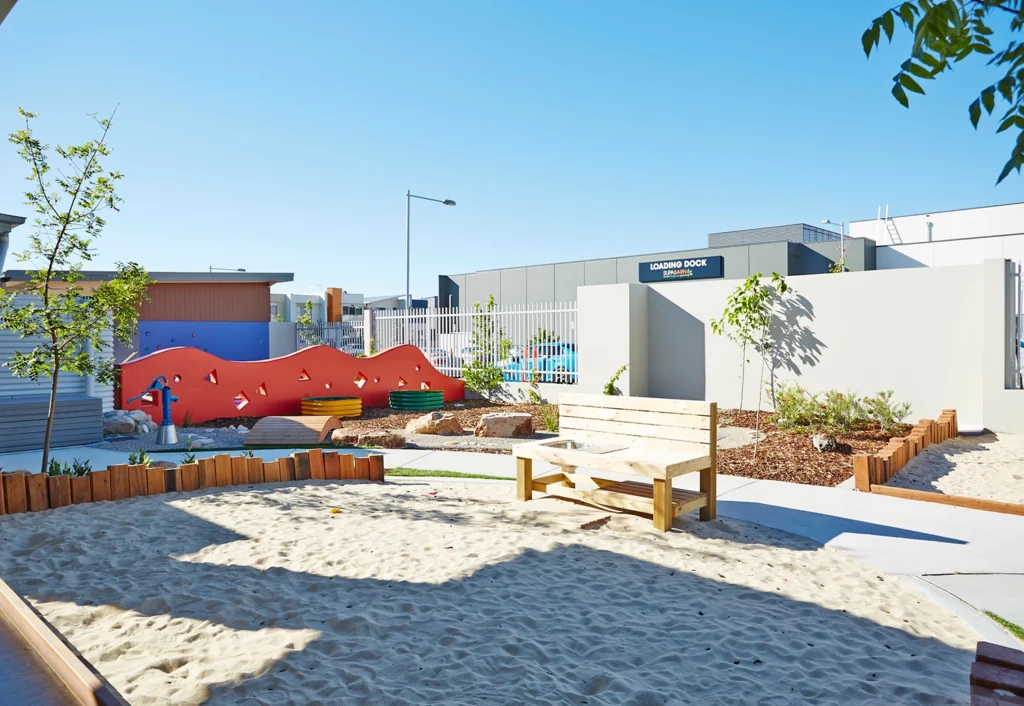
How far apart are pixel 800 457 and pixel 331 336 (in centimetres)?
1807

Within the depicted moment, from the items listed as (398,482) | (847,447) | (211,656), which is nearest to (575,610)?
(211,656)

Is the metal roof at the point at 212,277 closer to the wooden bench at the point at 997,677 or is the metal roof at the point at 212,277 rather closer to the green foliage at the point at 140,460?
the green foliage at the point at 140,460

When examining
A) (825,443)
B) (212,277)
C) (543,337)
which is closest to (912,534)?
(825,443)

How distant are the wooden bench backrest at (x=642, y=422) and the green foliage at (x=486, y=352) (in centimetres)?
988

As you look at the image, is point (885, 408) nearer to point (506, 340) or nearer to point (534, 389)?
point (534, 389)

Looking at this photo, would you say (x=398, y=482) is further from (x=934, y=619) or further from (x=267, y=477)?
(x=934, y=619)

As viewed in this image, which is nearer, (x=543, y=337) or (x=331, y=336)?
(x=543, y=337)

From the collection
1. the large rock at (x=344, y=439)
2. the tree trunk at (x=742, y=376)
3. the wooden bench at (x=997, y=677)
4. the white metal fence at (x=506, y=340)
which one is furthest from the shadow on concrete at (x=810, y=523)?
the white metal fence at (x=506, y=340)

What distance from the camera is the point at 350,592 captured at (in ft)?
13.7

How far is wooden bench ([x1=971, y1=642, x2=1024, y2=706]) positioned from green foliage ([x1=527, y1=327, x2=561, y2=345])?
14.3m

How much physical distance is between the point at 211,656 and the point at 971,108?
3.69 m

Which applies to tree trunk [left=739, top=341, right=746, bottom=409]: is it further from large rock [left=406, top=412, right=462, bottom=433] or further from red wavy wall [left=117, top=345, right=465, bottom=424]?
red wavy wall [left=117, top=345, right=465, bottom=424]

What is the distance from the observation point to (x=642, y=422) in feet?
21.2

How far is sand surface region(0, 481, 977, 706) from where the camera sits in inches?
122
